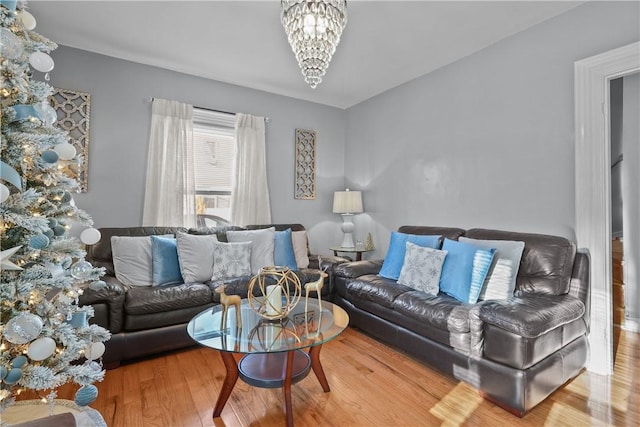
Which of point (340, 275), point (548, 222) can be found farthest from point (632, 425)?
point (340, 275)

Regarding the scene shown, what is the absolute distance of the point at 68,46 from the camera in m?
2.98

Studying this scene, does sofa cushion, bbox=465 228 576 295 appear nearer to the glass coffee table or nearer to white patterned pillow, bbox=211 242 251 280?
the glass coffee table

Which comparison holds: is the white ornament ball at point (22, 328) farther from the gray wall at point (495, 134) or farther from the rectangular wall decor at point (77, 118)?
the gray wall at point (495, 134)

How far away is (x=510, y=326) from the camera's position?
6.03 feet

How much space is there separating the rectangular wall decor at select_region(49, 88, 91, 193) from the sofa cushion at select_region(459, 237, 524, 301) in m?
3.65

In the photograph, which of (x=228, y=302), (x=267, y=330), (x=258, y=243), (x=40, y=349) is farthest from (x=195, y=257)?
(x=40, y=349)

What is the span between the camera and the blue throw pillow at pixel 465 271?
2363 mm

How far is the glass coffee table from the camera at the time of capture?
65.1 inches

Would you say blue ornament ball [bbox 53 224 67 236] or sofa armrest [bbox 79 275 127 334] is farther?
sofa armrest [bbox 79 275 127 334]

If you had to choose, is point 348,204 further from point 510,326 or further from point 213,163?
point 510,326

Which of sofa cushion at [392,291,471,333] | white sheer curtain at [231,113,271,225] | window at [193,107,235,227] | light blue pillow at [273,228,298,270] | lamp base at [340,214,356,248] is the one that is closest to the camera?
sofa cushion at [392,291,471,333]

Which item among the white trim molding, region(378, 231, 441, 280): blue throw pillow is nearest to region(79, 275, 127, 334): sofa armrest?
region(378, 231, 441, 280): blue throw pillow

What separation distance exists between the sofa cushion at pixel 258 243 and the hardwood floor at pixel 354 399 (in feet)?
3.52

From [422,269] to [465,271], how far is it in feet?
1.17
